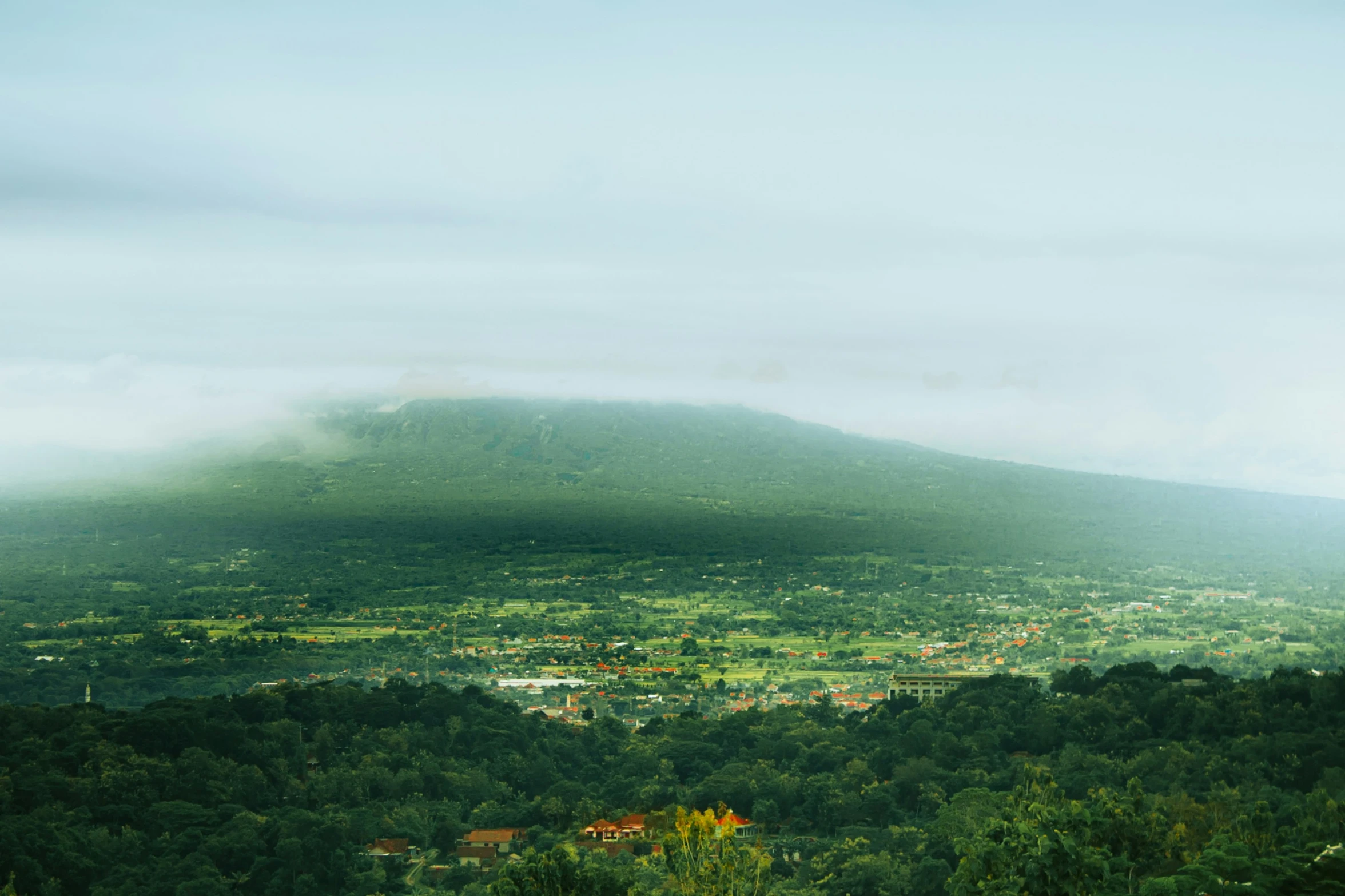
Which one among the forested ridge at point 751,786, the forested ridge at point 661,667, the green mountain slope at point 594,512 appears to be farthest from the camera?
the green mountain slope at point 594,512

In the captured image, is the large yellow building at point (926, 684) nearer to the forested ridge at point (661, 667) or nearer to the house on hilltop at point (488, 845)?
the forested ridge at point (661, 667)

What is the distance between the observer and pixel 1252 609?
57312mm

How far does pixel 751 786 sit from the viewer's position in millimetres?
24906

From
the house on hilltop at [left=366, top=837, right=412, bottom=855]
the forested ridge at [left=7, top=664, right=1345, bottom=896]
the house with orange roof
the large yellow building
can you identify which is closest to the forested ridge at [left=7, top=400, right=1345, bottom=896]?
the forested ridge at [left=7, top=664, right=1345, bottom=896]

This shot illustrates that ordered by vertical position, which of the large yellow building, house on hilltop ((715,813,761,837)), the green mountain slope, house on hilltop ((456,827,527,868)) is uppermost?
the green mountain slope

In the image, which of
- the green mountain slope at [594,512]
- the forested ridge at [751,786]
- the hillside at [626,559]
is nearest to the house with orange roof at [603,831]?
the forested ridge at [751,786]

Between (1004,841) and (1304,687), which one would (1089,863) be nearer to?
(1004,841)

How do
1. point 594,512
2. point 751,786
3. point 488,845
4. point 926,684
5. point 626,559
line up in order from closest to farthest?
point 488,845, point 751,786, point 926,684, point 626,559, point 594,512

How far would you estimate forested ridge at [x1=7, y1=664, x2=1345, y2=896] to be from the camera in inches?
653

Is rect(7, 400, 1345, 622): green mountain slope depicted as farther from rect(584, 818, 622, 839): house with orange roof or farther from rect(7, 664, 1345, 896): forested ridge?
rect(584, 818, 622, 839): house with orange roof

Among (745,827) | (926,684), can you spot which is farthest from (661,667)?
(745,827)

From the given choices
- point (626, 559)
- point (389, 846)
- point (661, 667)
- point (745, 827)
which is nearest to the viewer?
point (389, 846)

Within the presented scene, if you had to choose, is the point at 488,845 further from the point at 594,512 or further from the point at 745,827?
the point at 594,512

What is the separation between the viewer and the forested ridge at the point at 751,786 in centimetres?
1658
